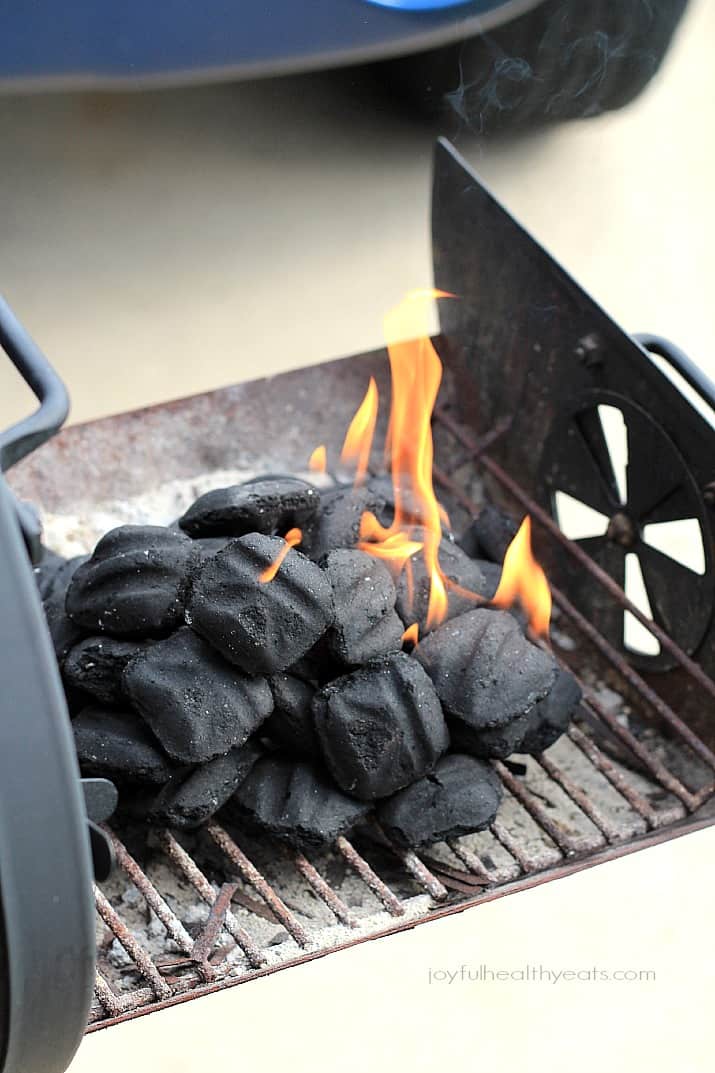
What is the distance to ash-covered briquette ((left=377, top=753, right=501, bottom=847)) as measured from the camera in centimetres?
157

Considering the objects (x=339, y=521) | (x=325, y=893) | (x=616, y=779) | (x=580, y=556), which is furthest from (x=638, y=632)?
(x=325, y=893)

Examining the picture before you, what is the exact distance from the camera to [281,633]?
4.89 ft

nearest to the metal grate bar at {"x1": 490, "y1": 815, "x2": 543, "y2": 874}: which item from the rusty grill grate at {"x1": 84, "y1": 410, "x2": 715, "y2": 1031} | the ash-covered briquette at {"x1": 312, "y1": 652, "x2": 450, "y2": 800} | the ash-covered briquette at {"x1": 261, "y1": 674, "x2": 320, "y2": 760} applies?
the rusty grill grate at {"x1": 84, "y1": 410, "x2": 715, "y2": 1031}

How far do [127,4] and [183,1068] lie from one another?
2.06 m

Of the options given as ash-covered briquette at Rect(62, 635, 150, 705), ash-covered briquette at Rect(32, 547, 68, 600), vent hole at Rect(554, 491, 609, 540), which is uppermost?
ash-covered briquette at Rect(32, 547, 68, 600)

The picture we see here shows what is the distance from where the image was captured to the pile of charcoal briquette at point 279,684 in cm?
150

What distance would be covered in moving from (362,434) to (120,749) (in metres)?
0.80

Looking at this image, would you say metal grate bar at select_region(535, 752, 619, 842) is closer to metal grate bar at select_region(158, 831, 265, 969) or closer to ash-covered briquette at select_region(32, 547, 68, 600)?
metal grate bar at select_region(158, 831, 265, 969)

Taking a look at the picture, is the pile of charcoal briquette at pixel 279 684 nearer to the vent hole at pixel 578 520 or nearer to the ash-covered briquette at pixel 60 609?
the ash-covered briquette at pixel 60 609

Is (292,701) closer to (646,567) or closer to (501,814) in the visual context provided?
(501,814)

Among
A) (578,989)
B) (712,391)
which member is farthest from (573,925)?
(712,391)

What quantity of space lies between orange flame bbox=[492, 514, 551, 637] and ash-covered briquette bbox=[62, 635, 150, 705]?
1.73ft

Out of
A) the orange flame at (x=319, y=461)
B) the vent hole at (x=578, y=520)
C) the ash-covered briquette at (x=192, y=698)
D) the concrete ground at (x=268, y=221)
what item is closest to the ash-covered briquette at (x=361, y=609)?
the ash-covered briquette at (x=192, y=698)

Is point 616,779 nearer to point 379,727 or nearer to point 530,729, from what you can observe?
point 530,729
